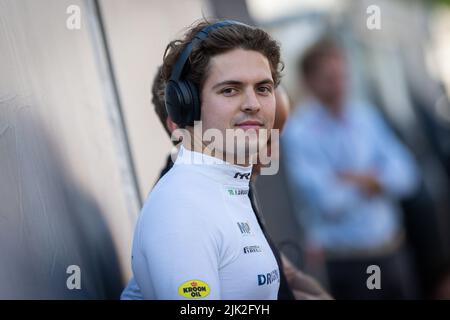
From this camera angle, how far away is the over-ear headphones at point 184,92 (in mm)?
2174

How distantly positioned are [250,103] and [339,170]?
3.37m

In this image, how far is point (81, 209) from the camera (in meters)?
2.66

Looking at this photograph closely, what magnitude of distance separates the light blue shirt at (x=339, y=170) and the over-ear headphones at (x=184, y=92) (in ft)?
10.3

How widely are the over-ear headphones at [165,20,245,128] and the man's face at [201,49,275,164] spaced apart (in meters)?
0.03

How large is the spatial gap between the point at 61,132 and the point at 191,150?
1.77 feet

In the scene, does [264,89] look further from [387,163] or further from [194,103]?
[387,163]

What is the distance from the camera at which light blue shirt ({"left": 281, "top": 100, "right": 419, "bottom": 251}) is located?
5.40 metres

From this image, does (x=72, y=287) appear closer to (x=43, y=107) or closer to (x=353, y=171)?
(x=43, y=107)

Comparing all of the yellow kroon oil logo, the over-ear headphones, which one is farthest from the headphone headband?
the yellow kroon oil logo

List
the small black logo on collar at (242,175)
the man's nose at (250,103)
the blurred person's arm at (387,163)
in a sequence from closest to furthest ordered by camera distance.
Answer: the man's nose at (250,103), the small black logo on collar at (242,175), the blurred person's arm at (387,163)

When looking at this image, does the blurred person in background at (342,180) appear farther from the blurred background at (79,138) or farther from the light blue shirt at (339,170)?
the blurred background at (79,138)

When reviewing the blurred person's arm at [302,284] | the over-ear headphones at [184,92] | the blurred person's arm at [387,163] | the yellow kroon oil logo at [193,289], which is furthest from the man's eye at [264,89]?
the blurred person's arm at [387,163]
